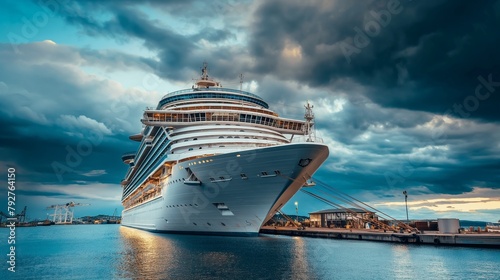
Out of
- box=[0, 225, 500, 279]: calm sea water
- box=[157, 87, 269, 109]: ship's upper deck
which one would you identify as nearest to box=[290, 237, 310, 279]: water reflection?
box=[0, 225, 500, 279]: calm sea water

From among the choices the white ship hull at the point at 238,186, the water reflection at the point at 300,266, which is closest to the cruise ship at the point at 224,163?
the white ship hull at the point at 238,186

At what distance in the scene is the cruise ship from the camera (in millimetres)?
27922

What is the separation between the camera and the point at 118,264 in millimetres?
23031

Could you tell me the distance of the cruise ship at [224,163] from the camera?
2792 cm

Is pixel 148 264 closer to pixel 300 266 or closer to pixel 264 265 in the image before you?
pixel 264 265

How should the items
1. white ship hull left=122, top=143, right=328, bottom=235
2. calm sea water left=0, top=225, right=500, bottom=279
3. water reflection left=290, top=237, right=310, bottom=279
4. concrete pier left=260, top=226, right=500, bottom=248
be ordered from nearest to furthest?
water reflection left=290, top=237, right=310, bottom=279 → calm sea water left=0, top=225, right=500, bottom=279 → white ship hull left=122, top=143, right=328, bottom=235 → concrete pier left=260, top=226, right=500, bottom=248

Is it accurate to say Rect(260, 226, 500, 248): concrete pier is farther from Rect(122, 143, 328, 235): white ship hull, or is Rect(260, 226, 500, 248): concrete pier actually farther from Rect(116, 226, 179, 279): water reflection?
Rect(116, 226, 179, 279): water reflection

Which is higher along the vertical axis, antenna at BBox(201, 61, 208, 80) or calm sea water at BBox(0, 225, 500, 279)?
antenna at BBox(201, 61, 208, 80)

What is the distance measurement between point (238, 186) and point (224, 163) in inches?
94.2

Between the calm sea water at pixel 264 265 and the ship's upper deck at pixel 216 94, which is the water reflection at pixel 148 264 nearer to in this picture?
the calm sea water at pixel 264 265

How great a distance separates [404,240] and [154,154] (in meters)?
31.8

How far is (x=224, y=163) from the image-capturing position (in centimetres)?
2895

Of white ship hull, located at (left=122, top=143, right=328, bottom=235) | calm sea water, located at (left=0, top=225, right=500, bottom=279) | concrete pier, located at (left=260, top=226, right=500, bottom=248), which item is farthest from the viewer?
concrete pier, located at (left=260, top=226, right=500, bottom=248)

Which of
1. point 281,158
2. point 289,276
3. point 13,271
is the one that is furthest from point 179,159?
point 289,276
